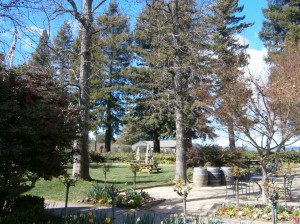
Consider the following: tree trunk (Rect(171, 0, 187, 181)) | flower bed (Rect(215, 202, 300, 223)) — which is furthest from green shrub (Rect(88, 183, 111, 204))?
tree trunk (Rect(171, 0, 187, 181))

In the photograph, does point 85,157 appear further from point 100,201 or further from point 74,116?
point 74,116

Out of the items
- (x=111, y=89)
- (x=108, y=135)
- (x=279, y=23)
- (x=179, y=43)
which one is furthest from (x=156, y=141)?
(x=179, y=43)

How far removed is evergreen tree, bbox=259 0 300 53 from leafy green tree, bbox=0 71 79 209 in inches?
1233

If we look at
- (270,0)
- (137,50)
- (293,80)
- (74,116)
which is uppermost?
(270,0)

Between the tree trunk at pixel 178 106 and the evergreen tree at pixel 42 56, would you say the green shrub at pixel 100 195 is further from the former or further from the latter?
the tree trunk at pixel 178 106

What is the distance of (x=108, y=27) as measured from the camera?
13.1 m

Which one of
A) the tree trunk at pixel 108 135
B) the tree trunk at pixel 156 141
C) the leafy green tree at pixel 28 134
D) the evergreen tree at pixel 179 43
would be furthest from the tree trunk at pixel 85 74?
the tree trunk at pixel 108 135

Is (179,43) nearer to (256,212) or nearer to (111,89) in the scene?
(256,212)

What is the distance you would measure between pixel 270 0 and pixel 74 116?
36.7m

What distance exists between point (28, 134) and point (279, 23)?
3550 centimetres

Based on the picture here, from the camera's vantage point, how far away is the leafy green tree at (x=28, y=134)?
17.6 feet

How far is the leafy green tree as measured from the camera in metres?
5.38

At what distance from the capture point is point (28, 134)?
17.8 ft

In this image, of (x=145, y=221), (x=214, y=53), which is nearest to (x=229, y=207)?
(x=145, y=221)
